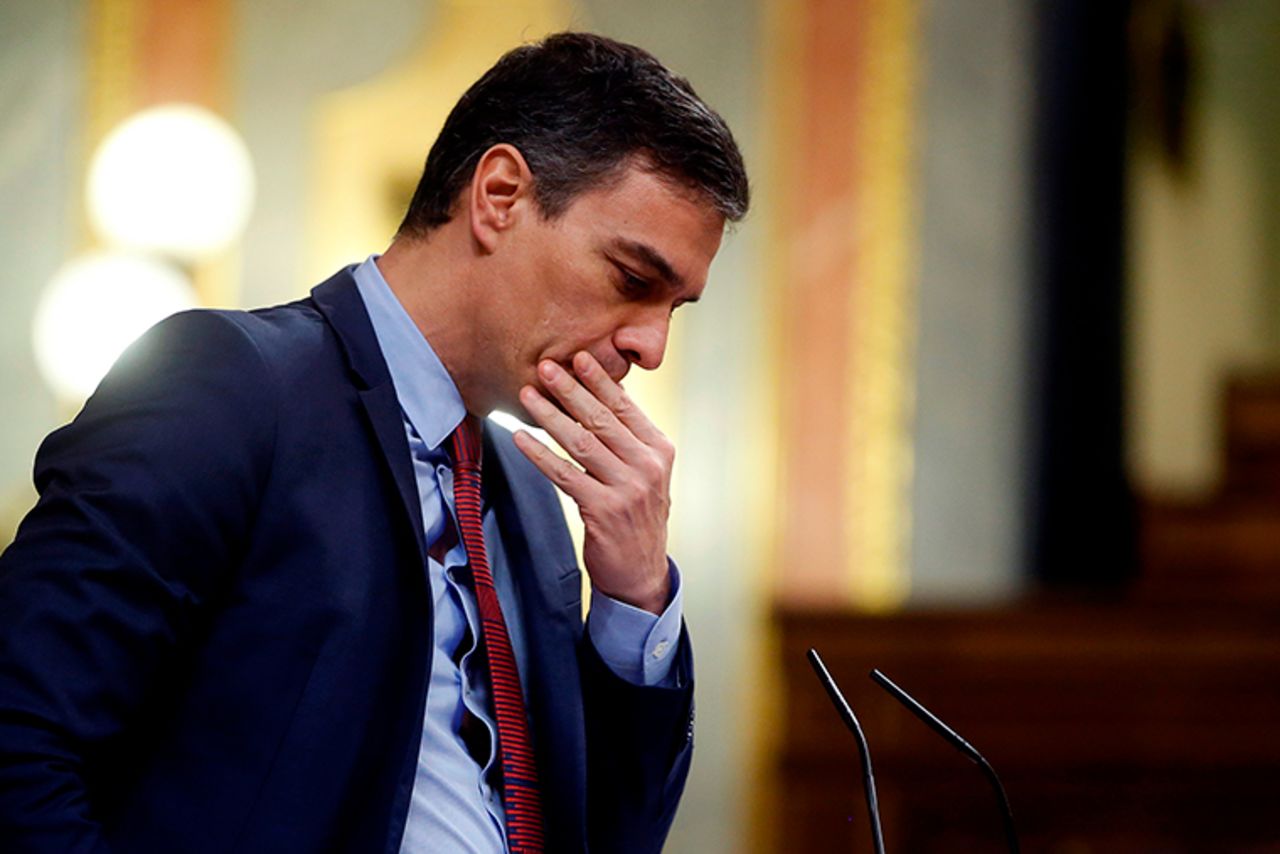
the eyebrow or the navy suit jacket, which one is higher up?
the eyebrow

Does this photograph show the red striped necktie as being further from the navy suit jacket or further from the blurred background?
the blurred background

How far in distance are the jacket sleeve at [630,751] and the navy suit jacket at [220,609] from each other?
28 centimetres

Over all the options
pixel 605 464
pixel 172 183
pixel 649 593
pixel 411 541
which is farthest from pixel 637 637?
pixel 172 183

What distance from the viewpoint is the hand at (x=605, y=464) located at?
1.57m

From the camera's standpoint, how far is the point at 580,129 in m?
1.60

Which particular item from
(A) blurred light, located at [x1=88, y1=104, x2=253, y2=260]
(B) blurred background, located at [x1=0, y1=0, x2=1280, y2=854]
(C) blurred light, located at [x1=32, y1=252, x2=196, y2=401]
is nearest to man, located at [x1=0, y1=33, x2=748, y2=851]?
(C) blurred light, located at [x1=32, y1=252, x2=196, y2=401]

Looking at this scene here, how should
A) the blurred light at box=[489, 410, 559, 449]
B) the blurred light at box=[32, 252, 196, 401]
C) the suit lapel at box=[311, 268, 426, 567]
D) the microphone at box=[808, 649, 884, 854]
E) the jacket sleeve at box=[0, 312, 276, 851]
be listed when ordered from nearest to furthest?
the jacket sleeve at box=[0, 312, 276, 851], the microphone at box=[808, 649, 884, 854], the suit lapel at box=[311, 268, 426, 567], the blurred light at box=[489, 410, 559, 449], the blurred light at box=[32, 252, 196, 401]

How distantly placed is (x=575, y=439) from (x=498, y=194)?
252 millimetres

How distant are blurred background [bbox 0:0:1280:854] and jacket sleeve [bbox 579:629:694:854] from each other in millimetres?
3284

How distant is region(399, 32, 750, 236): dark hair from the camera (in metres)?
1.59

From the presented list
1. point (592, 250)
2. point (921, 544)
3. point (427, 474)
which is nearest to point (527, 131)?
point (592, 250)

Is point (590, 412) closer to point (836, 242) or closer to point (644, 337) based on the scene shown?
point (644, 337)

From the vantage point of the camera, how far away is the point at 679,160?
5.22 ft

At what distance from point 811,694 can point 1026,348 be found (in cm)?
136
